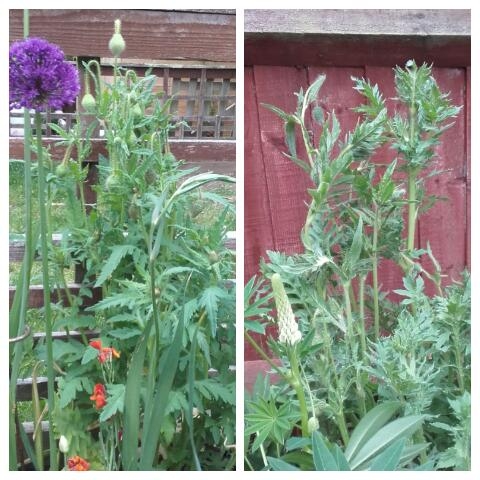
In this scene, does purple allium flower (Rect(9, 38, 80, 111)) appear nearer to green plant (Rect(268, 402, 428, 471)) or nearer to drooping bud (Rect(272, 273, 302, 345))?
drooping bud (Rect(272, 273, 302, 345))

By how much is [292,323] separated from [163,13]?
423 mm

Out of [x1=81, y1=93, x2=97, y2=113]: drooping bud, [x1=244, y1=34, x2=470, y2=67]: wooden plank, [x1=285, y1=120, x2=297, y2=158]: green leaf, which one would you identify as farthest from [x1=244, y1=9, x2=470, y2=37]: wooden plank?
[x1=81, y1=93, x2=97, y2=113]: drooping bud

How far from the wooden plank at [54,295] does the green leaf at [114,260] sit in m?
0.13

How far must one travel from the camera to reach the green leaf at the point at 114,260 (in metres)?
0.85

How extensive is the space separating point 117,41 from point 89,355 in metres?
0.42

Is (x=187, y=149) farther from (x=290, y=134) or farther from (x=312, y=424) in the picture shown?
(x=312, y=424)

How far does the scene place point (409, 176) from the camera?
85 centimetres

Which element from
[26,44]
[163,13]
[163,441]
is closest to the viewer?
[26,44]

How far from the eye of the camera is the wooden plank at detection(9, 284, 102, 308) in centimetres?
93

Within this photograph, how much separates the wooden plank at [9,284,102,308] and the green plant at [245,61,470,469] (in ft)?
1.00

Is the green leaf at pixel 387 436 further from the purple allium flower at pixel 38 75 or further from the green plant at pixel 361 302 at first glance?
the purple allium flower at pixel 38 75

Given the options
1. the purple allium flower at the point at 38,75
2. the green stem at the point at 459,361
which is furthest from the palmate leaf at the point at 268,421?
the purple allium flower at the point at 38,75
